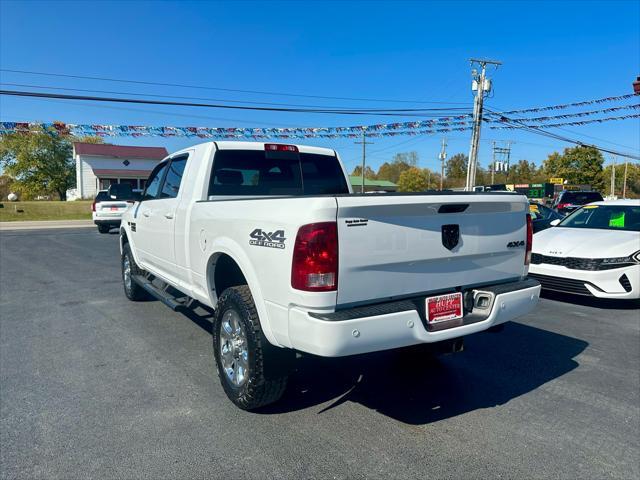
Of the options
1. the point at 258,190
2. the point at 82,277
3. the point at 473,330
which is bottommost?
the point at 82,277

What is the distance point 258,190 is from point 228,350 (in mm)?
1688

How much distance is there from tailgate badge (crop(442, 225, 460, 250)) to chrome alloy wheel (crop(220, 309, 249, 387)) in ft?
4.94

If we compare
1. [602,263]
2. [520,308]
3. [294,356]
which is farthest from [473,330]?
[602,263]

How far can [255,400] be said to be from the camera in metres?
3.25

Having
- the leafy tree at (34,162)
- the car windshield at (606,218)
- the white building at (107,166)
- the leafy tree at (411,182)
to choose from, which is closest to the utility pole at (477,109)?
the car windshield at (606,218)

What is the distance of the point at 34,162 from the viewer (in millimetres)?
53625

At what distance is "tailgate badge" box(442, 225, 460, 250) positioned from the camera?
10.3 ft

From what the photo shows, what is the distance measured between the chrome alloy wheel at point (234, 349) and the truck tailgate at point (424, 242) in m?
1.00

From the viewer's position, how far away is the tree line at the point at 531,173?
6656 cm

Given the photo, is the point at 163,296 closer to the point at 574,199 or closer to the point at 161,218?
the point at 161,218

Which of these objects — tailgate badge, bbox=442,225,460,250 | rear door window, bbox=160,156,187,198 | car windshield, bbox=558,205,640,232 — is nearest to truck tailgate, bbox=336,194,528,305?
tailgate badge, bbox=442,225,460,250

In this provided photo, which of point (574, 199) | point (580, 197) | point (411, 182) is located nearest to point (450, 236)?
point (580, 197)

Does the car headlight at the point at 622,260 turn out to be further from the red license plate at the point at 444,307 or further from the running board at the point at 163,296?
the running board at the point at 163,296

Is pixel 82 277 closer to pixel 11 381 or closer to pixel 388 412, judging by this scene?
pixel 11 381
